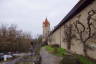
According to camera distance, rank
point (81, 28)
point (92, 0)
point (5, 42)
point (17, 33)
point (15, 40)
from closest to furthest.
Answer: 1. point (92, 0)
2. point (81, 28)
3. point (5, 42)
4. point (15, 40)
5. point (17, 33)

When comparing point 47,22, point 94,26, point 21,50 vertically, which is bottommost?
point 21,50

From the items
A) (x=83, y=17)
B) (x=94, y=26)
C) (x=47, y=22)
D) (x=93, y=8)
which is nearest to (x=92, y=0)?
(x=93, y=8)

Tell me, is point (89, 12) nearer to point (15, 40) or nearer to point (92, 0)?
point (92, 0)

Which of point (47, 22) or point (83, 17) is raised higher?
point (47, 22)

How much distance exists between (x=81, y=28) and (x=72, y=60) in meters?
1.90

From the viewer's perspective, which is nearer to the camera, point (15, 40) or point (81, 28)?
point (81, 28)

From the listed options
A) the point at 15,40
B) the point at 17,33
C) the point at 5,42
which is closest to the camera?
the point at 5,42

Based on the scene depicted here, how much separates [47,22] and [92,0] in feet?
233

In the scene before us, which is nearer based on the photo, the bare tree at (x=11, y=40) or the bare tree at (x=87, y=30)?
the bare tree at (x=87, y=30)

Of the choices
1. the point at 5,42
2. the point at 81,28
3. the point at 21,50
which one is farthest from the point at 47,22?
the point at 81,28

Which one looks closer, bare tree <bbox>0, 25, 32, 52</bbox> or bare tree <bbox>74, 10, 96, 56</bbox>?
bare tree <bbox>74, 10, 96, 56</bbox>

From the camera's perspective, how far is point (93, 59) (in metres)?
5.50

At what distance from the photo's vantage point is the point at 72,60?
16.2ft

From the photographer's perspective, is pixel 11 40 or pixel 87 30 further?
pixel 11 40
